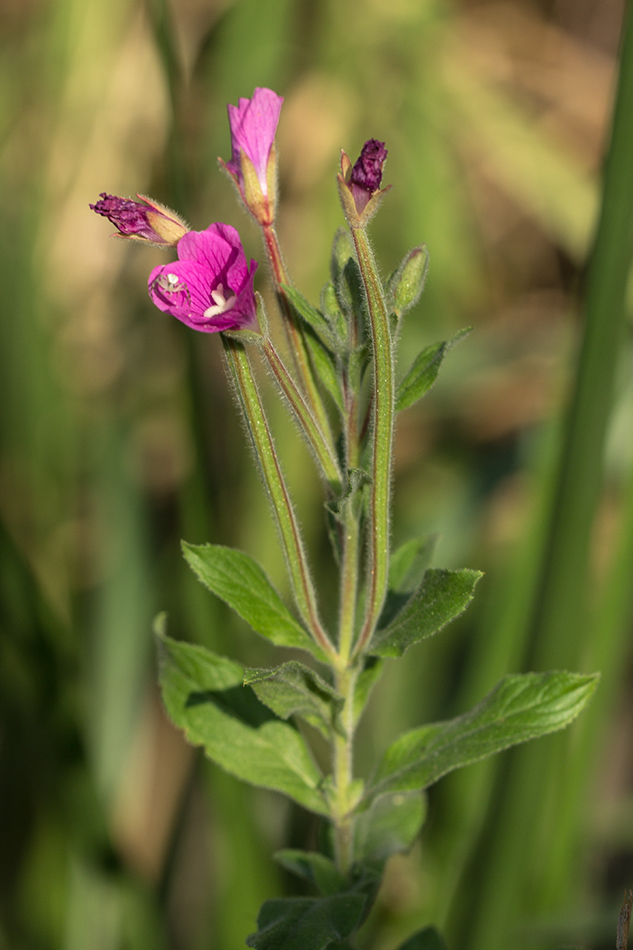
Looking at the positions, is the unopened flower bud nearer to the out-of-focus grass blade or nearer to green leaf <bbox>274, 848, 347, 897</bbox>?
the out-of-focus grass blade

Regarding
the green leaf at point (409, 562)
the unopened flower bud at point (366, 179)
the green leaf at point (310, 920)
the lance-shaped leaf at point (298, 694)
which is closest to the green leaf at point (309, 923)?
the green leaf at point (310, 920)

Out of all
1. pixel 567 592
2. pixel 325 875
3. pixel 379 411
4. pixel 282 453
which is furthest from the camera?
pixel 282 453

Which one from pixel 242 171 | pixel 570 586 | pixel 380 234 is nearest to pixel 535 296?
pixel 380 234

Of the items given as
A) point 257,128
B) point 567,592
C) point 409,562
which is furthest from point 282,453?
point 257,128

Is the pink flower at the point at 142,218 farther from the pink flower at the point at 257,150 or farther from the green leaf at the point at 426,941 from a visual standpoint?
the green leaf at the point at 426,941

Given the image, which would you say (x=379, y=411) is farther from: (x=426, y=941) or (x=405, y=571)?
(x=426, y=941)

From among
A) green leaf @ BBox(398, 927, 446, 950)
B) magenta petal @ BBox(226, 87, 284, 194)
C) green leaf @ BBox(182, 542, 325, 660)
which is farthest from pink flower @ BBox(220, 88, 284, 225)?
green leaf @ BBox(398, 927, 446, 950)

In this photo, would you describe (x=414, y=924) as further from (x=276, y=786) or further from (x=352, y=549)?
(x=352, y=549)
